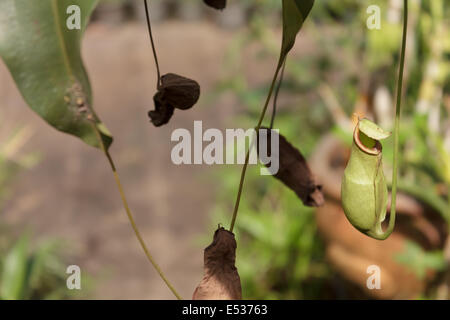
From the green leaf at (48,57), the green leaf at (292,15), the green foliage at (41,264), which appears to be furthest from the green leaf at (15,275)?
the green leaf at (292,15)

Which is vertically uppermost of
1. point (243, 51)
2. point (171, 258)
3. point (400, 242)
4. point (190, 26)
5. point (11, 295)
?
point (190, 26)

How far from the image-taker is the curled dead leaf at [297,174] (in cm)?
40

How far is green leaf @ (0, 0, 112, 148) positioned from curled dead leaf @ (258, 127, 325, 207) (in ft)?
0.41

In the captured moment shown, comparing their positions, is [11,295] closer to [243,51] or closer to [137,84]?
[137,84]

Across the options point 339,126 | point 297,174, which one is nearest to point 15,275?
point 339,126

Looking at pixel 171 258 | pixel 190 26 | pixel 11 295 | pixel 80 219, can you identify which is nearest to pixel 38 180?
pixel 80 219

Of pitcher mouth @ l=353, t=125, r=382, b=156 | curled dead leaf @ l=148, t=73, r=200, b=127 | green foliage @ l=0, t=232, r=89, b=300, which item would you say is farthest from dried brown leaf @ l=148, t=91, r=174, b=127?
green foliage @ l=0, t=232, r=89, b=300

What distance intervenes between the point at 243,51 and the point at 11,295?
7.28 ft

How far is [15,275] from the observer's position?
1.08 meters

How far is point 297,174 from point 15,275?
0.83m

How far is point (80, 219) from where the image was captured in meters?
1.87

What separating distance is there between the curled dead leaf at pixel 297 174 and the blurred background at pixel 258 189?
2.19 feet

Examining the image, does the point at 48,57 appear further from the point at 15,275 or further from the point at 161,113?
the point at 15,275

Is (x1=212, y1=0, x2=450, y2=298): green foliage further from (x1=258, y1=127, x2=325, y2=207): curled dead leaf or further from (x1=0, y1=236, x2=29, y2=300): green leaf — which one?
(x1=258, y1=127, x2=325, y2=207): curled dead leaf
